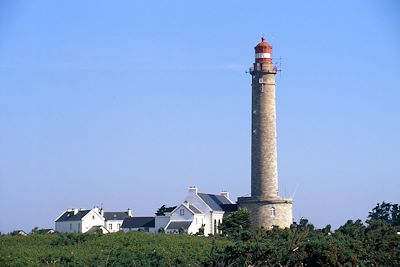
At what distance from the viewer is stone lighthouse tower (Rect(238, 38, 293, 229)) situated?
44844mm

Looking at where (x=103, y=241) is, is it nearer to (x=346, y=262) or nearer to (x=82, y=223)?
(x=346, y=262)

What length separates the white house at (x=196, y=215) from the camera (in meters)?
48.1

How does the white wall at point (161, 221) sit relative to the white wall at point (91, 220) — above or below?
below

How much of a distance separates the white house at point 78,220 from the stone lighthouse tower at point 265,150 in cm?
1011

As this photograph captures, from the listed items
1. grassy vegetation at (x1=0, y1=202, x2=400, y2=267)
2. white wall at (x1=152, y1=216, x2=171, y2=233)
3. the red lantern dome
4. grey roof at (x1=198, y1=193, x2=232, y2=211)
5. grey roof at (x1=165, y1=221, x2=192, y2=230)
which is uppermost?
the red lantern dome

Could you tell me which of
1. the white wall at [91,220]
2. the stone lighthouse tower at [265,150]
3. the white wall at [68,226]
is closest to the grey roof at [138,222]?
the white wall at [91,220]

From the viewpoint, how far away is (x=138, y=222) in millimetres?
51719

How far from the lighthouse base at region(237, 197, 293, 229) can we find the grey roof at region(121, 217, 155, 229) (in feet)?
22.2

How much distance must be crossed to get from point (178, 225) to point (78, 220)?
20.4 feet

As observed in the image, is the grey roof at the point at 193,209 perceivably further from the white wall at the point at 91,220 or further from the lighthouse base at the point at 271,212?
the white wall at the point at 91,220

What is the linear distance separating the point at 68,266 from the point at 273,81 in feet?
63.7

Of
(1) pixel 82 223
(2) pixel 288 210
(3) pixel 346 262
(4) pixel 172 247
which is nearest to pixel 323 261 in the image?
(3) pixel 346 262

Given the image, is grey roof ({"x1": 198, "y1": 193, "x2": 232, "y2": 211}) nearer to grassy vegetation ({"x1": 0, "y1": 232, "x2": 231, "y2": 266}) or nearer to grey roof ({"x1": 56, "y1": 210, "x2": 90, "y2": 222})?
grey roof ({"x1": 56, "y1": 210, "x2": 90, "y2": 222})

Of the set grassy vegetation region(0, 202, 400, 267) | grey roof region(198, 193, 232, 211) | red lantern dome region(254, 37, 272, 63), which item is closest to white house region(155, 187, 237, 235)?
grey roof region(198, 193, 232, 211)
